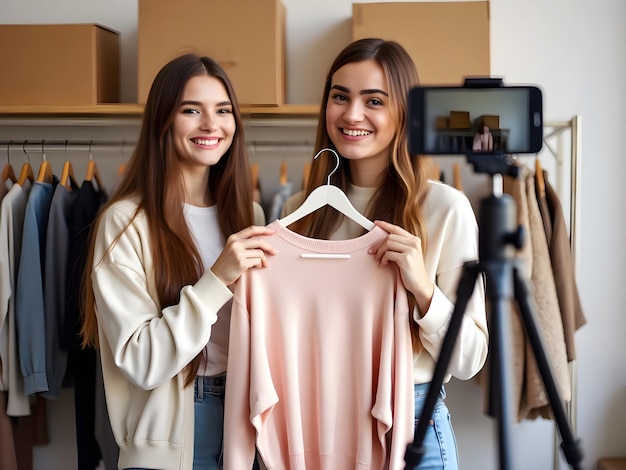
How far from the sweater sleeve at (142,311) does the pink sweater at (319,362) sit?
7cm

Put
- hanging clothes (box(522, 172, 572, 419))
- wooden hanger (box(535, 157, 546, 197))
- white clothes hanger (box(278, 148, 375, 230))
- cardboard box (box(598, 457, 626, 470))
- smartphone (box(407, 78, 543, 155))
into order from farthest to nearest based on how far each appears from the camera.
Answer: cardboard box (box(598, 457, 626, 470)) → wooden hanger (box(535, 157, 546, 197)) → hanging clothes (box(522, 172, 572, 419)) → white clothes hanger (box(278, 148, 375, 230)) → smartphone (box(407, 78, 543, 155))

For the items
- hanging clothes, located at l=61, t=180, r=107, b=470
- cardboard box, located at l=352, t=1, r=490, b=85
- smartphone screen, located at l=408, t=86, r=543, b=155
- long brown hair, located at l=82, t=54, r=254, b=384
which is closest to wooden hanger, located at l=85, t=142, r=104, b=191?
hanging clothes, located at l=61, t=180, r=107, b=470

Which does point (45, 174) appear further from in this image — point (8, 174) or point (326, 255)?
point (326, 255)

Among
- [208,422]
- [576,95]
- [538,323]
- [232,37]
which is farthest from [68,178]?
[576,95]

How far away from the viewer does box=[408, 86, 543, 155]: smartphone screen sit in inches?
40.3

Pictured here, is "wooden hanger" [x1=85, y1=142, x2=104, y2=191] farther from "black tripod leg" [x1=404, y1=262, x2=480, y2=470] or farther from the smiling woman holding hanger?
"black tripod leg" [x1=404, y1=262, x2=480, y2=470]

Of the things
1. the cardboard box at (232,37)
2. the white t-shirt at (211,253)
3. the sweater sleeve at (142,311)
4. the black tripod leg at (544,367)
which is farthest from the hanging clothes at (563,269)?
the black tripod leg at (544,367)

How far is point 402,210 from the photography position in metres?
1.46

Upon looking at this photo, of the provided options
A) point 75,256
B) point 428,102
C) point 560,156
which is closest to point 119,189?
point 75,256

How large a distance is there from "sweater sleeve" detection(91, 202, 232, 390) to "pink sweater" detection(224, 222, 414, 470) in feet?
0.23

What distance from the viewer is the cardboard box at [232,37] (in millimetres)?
2160

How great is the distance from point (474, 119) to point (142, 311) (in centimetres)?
77

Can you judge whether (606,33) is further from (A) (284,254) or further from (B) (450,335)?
(B) (450,335)

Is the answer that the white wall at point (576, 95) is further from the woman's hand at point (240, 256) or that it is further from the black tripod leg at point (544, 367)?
the black tripod leg at point (544, 367)
